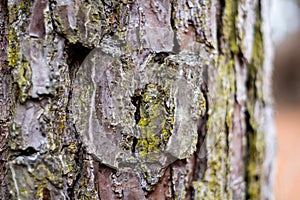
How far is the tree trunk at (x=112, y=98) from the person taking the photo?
0.55 meters

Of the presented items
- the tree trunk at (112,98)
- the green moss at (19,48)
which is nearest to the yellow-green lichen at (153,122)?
the tree trunk at (112,98)

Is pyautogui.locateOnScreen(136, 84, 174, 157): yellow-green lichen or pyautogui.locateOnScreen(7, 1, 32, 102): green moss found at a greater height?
pyautogui.locateOnScreen(7, 1, 32, 102): green moss

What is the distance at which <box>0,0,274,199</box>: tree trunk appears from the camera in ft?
1.79

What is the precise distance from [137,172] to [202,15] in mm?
273

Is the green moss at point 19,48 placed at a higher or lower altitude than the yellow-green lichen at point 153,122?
higher

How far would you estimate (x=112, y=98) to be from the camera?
1.92 ft

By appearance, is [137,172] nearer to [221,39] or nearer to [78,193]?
[78,193]

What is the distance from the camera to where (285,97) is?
31.3 ft

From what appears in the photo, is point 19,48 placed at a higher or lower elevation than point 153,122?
higher

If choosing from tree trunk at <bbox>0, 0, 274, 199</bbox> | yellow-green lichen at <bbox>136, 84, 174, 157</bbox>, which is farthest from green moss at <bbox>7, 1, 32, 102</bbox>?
yellow-green lichen at <bbox>136, 84, 174, 157</bbox>

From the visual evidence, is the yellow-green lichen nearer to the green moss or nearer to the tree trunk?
the tree trunk

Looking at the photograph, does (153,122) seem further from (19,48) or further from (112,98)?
(19,48)

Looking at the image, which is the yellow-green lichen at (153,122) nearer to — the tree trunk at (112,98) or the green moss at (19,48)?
the tree trunk at (112,98)

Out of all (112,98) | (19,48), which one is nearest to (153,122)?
(112,98)
